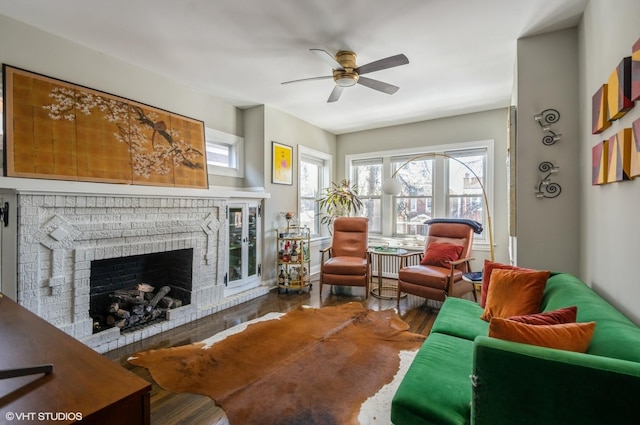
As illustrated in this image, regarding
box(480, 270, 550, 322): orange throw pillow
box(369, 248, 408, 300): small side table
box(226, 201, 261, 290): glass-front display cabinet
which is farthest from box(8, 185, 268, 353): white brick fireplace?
box(480, 270, 550, 322): orange throw pillow

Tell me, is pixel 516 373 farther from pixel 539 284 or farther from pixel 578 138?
pixel 578 138

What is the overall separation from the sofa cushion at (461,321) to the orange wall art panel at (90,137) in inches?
118

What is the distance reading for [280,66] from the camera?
3.14 m

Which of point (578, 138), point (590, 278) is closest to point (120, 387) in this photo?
point (590, 278)

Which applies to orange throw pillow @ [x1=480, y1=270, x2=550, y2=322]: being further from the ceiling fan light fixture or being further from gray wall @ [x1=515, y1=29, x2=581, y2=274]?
the ceiling fan light fixture

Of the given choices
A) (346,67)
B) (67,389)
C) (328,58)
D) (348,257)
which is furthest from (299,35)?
(348,257)

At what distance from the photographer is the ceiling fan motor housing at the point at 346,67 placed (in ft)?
9.15

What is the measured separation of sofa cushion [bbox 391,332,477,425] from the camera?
122 cm

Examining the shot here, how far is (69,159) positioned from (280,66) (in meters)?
2.18

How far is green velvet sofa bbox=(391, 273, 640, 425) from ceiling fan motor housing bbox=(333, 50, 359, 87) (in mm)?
2455

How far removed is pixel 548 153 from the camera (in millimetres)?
2531

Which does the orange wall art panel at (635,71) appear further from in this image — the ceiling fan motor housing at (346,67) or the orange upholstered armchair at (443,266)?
the orange upholstered armchair at (443,266)

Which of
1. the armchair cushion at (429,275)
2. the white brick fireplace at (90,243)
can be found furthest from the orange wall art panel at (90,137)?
the armchair cushion at (429,275)

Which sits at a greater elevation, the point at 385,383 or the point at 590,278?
the point at 590,278
